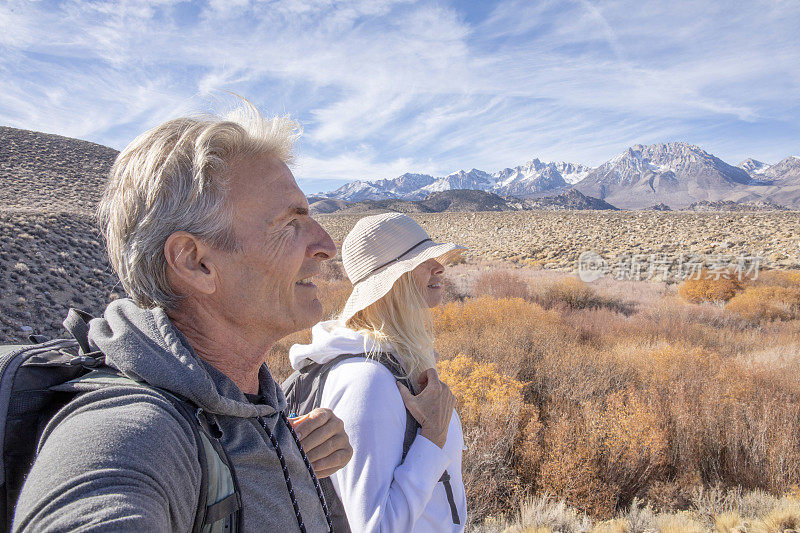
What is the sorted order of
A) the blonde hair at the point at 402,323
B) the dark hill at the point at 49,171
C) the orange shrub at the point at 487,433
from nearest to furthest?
the blonde hair at the point at 402,323 < the orange shrub at the point at 487,433 < the dark hill at the point at 49,171

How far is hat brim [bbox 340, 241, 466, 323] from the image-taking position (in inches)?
76.4

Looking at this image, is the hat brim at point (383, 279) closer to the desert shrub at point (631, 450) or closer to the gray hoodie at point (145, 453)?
the gray hoodie at point (145, 453)

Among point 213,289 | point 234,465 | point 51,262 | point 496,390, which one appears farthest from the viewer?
point 51,262

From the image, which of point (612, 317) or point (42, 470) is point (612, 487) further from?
point (612, 317)

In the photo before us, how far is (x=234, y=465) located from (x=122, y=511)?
0.88 feet

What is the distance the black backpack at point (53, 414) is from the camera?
2.26ft

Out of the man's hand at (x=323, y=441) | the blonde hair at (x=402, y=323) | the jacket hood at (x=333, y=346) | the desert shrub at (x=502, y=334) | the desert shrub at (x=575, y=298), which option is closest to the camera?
the man's hand at (x=323, y=441)

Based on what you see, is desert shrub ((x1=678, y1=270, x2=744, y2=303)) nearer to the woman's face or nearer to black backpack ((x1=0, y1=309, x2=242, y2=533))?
the woman's face

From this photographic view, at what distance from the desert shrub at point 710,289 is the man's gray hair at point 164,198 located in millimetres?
14489

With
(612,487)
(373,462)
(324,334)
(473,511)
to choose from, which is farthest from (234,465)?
(612,487)

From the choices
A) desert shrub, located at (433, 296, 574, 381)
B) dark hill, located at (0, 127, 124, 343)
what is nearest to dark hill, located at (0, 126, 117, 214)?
dark hill, located at (0, 127, 124, 343)

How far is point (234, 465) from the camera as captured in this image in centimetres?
85

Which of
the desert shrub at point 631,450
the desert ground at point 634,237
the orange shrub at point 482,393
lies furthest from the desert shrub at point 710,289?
the orange shrub at point 482,393

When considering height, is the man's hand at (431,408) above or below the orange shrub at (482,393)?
above
